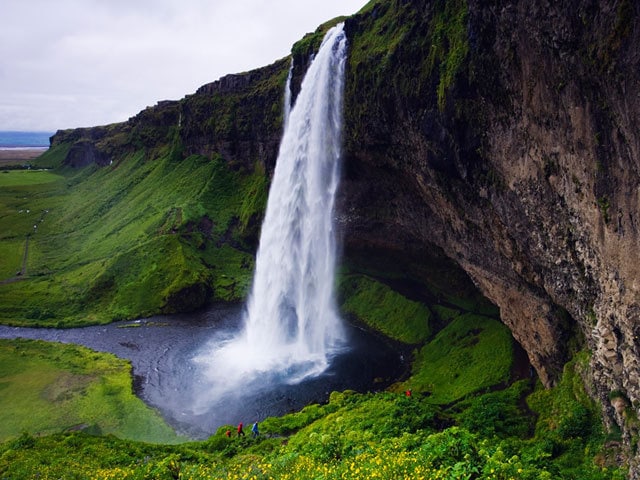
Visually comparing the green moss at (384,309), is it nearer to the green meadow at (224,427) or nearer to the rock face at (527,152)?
the green meadow at (224,427)

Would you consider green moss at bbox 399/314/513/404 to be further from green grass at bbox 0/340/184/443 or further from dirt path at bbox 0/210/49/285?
dirt path at bbox 0/210/49/285

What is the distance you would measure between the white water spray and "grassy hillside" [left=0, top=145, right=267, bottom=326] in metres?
11.0

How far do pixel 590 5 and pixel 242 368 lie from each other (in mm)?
29485

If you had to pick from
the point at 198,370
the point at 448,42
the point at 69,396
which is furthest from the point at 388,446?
the point at 69,396

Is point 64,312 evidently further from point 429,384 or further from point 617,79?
point 617,79

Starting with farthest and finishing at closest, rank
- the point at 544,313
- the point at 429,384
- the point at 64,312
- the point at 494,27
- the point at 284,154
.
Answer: the point at 64,312 → the point at 284,154 → the point at 429,384 → the point at 544,313 → the point at 494,27

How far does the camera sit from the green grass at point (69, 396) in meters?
26.7

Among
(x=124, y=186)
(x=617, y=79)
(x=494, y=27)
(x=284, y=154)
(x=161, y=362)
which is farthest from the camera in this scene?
(x=124, y=186)

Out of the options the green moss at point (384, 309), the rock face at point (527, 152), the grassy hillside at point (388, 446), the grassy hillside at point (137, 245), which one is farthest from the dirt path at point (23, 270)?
the rock face at point (527, 152)

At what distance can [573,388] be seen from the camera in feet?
66.8

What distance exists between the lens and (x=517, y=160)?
822 inches

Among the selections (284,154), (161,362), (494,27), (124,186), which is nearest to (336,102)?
(284,154)

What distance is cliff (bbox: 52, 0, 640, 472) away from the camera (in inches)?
553

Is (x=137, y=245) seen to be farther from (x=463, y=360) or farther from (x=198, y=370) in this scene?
(x=463, y=360)
